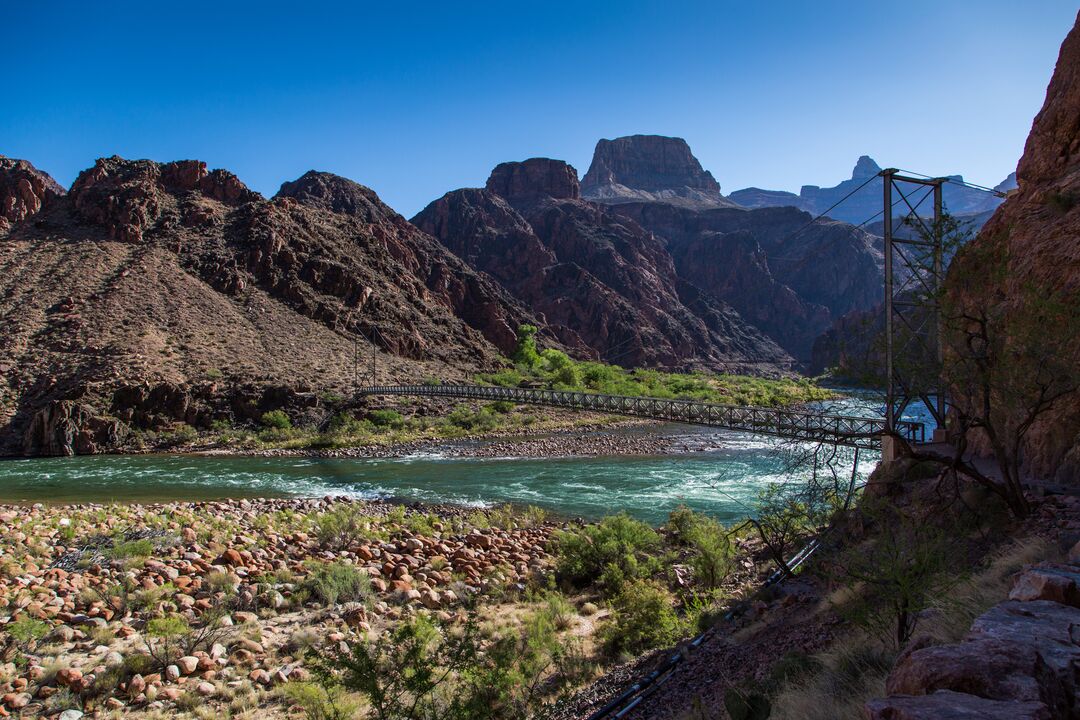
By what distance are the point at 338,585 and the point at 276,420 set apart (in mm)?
27084

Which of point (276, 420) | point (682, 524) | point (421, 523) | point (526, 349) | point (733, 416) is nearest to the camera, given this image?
point (682, 524)

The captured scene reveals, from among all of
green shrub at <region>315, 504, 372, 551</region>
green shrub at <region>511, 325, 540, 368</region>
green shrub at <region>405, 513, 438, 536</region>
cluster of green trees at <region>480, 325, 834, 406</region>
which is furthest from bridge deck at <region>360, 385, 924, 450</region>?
green shrub at <region>511, 325, 540, 368</region>

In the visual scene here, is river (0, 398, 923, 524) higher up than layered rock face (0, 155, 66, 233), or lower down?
lower down

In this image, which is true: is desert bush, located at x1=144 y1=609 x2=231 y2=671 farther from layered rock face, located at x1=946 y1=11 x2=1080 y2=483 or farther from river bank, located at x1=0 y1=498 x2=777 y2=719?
layered rock face, located at x1=946 y1=11 x2=1080 y2=483

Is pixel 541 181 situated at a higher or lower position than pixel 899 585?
higher

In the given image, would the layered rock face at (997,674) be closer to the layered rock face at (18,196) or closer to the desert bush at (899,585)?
the desert bush at (899,585)

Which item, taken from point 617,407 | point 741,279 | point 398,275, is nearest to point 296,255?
point 398,275

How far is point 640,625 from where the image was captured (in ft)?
24.3

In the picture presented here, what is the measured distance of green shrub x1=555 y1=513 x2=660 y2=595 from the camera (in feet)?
31.4

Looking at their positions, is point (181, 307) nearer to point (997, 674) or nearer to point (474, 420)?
point (474, 420)

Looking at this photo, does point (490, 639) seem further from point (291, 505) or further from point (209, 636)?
point (291, 505)

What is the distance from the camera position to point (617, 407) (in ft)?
72.2

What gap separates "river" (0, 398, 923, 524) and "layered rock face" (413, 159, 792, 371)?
63.2 metres

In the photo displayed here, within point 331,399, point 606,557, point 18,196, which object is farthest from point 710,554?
point 18,196
